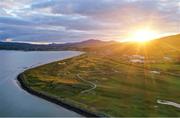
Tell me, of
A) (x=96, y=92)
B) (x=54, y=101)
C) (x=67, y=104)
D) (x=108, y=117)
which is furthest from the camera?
(x=96, y=92)

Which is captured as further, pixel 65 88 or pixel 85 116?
pixel 65 88

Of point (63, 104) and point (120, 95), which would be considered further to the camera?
point (120, 95)

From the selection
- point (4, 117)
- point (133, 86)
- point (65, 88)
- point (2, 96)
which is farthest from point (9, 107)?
point (133, 86)

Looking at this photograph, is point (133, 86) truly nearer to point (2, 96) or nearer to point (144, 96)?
point (144, 96)

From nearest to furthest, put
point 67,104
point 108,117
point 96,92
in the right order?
point 108,117
point 67,104
point 96,92

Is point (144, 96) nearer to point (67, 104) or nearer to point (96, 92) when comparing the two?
point (96, 92)

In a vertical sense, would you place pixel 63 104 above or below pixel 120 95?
below

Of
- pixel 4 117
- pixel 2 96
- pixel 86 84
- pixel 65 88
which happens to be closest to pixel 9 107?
pixel 4 117

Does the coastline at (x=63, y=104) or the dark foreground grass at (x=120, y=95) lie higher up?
the dark foreground grass at (x=120, y=95)

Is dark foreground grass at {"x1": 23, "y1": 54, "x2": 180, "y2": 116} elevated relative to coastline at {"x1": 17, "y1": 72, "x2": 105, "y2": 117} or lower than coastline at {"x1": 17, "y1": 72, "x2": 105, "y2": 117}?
elevated
